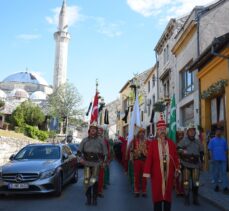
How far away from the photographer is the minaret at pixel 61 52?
8925 centimetres

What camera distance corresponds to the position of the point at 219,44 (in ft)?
45.5

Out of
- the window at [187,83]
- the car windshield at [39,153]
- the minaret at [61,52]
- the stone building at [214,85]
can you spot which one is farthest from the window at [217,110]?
the minaret at [61,52]

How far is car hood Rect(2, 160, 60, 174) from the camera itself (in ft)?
30.5

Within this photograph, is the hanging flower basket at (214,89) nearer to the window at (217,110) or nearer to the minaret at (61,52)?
the window at (217,110)

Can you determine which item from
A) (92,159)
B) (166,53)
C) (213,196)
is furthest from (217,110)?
(166,53)

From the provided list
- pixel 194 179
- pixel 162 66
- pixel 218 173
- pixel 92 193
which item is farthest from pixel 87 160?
pixel 162 66

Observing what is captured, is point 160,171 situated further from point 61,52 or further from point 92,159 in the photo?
point 61,52

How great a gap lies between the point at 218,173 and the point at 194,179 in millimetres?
2143

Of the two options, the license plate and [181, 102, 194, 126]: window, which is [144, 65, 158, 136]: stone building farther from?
the license plate

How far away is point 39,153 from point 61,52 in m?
80.9

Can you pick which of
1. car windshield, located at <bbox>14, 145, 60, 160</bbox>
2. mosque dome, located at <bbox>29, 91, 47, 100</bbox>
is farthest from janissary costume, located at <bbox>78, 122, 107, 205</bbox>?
mosque dome, located at <bbox>29, 91, 47, 100</bbox>

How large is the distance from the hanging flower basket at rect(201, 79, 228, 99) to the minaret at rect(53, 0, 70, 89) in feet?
241

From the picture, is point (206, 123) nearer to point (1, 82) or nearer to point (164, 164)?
point (164, 164)

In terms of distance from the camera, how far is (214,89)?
1501cm
